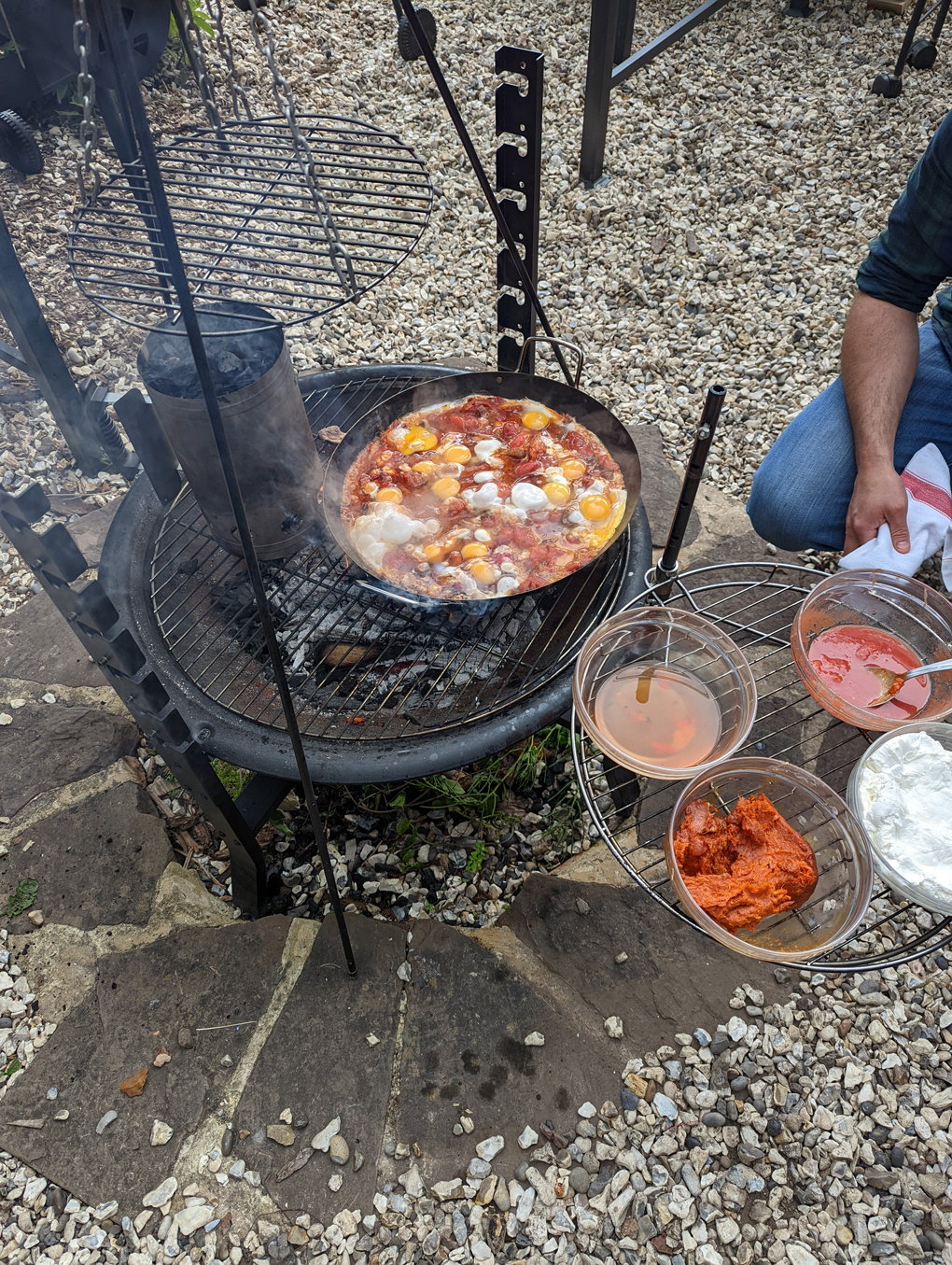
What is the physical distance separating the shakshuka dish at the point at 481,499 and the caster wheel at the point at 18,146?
4.18 meters

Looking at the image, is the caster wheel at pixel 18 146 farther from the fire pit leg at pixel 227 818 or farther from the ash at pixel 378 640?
A: the fire pit leg at pixel 227 818

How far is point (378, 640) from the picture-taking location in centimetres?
300

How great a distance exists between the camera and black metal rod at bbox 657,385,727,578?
2057 millimetres

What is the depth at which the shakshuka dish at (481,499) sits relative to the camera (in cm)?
302

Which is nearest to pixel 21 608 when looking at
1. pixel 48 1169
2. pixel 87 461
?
pixel 87 461

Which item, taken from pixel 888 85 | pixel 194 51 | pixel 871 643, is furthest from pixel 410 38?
pixel 871 643

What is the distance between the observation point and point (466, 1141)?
2.40m

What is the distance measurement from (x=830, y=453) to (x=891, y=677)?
1.56 metres

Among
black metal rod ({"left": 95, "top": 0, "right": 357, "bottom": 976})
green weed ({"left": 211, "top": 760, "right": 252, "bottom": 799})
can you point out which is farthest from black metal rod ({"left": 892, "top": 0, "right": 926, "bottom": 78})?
green weed ({"left": 211, "top": 760, "right": 252, "bottom": 799})

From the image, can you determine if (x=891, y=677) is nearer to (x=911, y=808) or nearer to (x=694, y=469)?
(x=911, y=808)

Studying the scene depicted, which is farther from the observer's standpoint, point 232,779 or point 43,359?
point 43,359

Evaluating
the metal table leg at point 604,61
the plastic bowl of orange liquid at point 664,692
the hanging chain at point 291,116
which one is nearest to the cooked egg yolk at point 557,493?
the plastic bowl of orange liquid at point 664,692

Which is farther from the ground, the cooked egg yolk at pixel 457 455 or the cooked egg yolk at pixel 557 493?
the cooked egg yolk at pixel 457 455

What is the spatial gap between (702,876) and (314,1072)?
4.78ft
